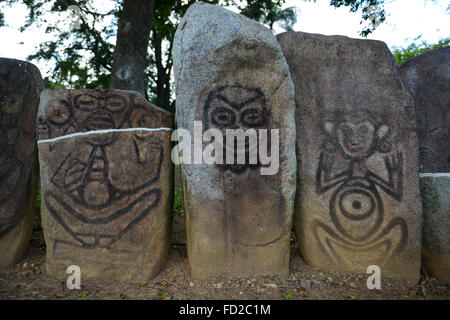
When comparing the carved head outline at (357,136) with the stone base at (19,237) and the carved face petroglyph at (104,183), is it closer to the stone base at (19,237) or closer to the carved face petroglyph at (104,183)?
the carved face petroglyph at (104,183)

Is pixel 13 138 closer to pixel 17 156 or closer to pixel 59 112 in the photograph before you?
pixel 17 156

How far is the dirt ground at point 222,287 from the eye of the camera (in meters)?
2.00

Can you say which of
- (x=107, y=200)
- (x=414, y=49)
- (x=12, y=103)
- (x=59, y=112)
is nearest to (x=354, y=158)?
(x=107, y=200)

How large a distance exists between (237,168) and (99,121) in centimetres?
112

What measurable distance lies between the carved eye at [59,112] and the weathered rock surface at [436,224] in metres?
2.83

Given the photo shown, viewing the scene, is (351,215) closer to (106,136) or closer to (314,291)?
(314,291)

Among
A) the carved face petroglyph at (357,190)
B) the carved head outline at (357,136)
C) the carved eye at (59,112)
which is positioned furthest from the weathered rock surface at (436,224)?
the carved eye at (59,112)

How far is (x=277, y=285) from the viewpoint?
2.11 meters

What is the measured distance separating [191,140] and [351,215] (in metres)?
1.35

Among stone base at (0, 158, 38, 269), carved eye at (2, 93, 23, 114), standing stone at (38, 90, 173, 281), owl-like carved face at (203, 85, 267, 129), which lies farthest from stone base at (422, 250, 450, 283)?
carved eye at (2, 93, 23, 114)

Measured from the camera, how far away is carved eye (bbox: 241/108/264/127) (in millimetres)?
2178

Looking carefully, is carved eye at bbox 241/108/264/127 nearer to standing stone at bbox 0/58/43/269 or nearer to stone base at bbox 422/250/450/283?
stone base at bbox 422/250/450/283

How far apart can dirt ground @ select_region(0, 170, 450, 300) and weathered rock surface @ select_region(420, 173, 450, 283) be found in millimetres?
119

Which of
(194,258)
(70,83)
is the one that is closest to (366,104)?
(194,258)
